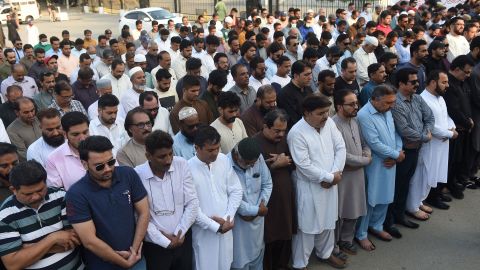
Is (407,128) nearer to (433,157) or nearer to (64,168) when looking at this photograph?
(433,157)

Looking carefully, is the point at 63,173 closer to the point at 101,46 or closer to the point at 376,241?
the point at 376,241

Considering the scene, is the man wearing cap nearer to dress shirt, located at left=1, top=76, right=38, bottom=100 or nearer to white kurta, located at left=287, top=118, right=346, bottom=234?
white kurta, located at left=287, top=118, right=346, bottom=234

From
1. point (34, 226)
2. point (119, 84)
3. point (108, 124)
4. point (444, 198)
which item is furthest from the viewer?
point (119, 84)

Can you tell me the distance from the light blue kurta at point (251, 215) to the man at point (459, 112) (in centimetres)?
317

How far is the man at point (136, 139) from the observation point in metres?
3.72

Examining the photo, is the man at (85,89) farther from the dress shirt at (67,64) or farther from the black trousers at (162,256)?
the black trousers at (162,256)

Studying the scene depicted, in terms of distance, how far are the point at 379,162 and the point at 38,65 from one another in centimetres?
717

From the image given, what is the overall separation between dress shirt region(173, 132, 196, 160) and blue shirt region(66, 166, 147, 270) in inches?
32.9

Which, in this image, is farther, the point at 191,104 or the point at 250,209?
the point at 191,104

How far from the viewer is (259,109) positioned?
4.73 metres

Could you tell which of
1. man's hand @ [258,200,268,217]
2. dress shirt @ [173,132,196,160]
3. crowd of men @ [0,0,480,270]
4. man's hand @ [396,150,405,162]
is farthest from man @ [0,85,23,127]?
man's hand @ [396,150,405,162]

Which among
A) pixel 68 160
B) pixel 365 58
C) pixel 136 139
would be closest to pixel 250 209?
pixel 136 139

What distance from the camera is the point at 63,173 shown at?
352 cm

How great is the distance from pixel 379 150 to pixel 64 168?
3087mm
